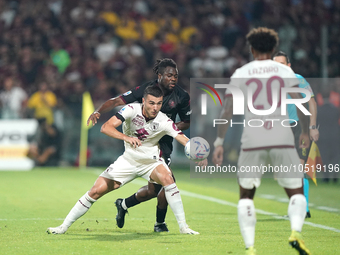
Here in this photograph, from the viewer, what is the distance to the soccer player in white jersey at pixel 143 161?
6887mm

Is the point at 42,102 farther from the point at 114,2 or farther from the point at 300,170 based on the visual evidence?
the point at 300,170

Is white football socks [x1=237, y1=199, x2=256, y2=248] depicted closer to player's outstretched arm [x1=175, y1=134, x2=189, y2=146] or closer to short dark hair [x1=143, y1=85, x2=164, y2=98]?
player's outstretched arm [x1=175, y1=134, x2=189, y2=146]

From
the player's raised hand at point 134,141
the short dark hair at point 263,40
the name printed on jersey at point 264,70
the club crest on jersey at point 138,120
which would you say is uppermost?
the short dark hair at point 263,40

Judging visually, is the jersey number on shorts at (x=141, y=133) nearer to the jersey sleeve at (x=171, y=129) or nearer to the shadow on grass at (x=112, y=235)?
the jersey sleeve at (x=171, y=129)

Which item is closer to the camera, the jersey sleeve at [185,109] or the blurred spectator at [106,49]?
the jersey sleeve at [185,109]

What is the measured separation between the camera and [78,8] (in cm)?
2078

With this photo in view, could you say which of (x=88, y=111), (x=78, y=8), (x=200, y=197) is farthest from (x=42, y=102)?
(x=200, y=197)

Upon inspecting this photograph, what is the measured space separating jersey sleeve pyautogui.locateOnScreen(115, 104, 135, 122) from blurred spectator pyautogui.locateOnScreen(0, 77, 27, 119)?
1147 cm

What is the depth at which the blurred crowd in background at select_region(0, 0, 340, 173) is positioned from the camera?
18.3 m

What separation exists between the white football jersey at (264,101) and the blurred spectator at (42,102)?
1334 centimetres

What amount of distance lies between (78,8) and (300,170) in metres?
16.8

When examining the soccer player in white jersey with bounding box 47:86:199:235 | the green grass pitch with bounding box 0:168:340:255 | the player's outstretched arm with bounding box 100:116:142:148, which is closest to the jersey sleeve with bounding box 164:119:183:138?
the soccer player in white jersey with bounding box 47:86:199:235

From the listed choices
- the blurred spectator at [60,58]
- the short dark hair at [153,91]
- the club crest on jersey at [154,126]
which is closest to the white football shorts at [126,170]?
the club crest on jersey at [154,126]

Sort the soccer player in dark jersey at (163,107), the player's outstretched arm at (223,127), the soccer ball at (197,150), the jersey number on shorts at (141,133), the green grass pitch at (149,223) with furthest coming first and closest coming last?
1. the soccer player in dark jersey at (163,107)
2. the jersey number on shorts at (141,133)
3. the soccer ball at (197,150)
4. the green grass pitch at (149,223)
5. the player's outstretched arm at (223,127)
